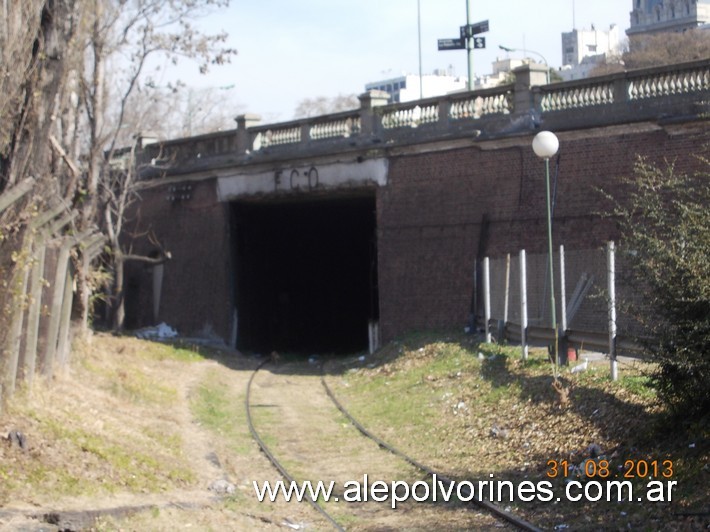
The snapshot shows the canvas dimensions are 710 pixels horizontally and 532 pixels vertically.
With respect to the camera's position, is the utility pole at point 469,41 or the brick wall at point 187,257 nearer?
the brick wall at point 187,257

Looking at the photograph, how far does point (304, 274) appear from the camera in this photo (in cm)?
3616

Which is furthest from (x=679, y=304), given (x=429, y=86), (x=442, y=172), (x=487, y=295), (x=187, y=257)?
(x=429, y=86)

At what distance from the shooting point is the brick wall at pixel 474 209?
21672 millimetres

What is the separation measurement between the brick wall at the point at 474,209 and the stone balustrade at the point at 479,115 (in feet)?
1.52

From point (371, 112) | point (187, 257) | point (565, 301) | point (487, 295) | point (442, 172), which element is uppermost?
point (371, 112)

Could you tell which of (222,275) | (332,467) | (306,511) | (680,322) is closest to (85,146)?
(222,275)

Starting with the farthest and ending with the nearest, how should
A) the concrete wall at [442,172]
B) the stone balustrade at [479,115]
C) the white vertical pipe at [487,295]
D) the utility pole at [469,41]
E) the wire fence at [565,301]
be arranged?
1. the utility pole at [469,41]
2. the white vertical pipe at [487,295]
3. the concrete wall at [442,172]
4. the stone balustrade at [479,115]
5. the wire fence at [565,301]

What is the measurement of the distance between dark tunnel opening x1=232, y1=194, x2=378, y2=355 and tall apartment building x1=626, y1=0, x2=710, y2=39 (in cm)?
7663

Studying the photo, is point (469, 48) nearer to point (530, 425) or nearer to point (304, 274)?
point (304, 274)

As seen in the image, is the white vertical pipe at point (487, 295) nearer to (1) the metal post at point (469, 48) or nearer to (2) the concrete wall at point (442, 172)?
(2) the concrete wall at point (442, 172)

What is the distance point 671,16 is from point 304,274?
90957 mm

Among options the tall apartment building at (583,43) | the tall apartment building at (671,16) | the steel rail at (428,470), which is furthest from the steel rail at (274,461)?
the tall apartment building at (583,43)

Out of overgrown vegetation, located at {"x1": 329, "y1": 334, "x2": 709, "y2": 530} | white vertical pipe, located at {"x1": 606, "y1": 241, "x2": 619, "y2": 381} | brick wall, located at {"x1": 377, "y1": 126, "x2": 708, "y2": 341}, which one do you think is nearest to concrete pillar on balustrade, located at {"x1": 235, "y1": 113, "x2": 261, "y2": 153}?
brick wall, located at {"x1": 377, "y1": 126, "x2": 708, "y2": 341}

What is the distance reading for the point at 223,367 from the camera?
2662cm
